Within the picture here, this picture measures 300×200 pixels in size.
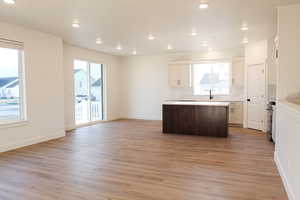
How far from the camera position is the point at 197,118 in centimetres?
594

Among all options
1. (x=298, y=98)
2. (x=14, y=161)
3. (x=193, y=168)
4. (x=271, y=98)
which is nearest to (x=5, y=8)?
(x=14, y=161)

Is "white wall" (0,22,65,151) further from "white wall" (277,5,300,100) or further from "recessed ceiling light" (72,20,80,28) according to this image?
"white wall" (277,5,300,100)

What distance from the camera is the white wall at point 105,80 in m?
6.81

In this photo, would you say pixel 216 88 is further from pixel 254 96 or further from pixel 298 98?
pixel 298 98

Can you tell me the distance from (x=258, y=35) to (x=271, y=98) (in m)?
1.74

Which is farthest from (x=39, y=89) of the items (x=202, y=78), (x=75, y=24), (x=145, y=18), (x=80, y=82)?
(x=202, y=78)

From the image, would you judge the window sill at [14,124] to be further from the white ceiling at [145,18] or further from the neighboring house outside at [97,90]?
the neighboring house outside at [97,90]

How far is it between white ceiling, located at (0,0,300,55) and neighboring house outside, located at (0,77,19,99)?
1242mm

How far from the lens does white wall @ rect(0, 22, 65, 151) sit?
4.73m

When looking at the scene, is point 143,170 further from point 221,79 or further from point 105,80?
point 105,80

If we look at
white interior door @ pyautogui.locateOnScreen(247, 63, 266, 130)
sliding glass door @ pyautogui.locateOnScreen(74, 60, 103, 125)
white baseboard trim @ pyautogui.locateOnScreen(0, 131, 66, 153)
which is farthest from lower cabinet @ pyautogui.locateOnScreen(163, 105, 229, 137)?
sliding glass door @ pyautogui.locateOnScreen(74, 60, 103, 125)

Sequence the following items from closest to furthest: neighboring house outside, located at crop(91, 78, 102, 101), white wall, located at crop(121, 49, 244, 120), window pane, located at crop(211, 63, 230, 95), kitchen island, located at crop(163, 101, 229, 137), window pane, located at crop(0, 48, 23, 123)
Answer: window pane, located at crop(0, 48, 23, 123), kitchen island, located at crop(163, 101, 229, 137), window pane, located at crop(211, 63, 230, 95), neighboring house outside, located at crop(91, 78, 102, 101), white wall, located at crop(121, 49, 244, 120)

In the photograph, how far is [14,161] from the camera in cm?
391

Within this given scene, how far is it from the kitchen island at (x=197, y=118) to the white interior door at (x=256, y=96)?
1.34 metres
